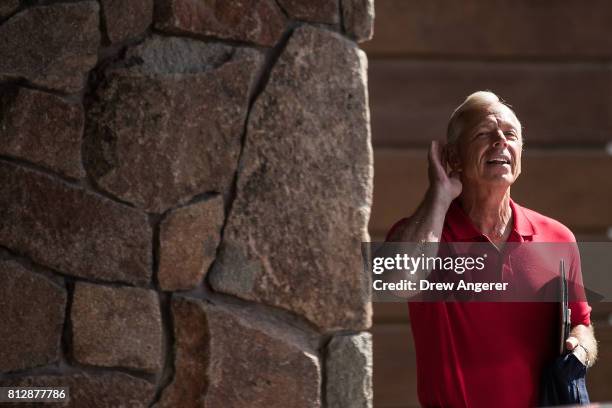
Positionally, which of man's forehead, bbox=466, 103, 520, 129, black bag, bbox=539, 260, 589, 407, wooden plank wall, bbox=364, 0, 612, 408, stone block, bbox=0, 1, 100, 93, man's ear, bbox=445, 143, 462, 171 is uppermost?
wooden plank wall, bbox=364, 0, 612, 408

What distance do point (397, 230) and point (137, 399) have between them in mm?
707

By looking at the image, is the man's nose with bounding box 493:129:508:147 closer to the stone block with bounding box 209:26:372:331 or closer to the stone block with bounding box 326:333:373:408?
the stone block with bounding box 209:26:372:331

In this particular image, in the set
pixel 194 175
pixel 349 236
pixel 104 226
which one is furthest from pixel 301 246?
pixel 104 226

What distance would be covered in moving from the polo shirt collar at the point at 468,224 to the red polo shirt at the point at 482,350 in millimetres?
186

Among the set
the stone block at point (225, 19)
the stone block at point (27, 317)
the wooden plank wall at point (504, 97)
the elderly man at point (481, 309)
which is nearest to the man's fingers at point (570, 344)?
the elderly man at point (481, 309)

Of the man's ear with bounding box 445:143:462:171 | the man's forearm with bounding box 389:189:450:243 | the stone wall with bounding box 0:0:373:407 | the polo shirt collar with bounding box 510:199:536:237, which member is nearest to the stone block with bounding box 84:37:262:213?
the stone wall with bounding box 0:0:373:407

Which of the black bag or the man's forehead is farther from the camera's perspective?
the man's forehead

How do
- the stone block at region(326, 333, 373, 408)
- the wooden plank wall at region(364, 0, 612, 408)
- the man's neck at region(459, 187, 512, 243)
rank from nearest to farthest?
the stone block at region(326, 333, 373, 408)
the man's neck at region(459, 187, 512, 243)
the wooden plank wall at region(364, 0, 612, 408)

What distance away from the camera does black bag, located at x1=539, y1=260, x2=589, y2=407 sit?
2352 millimetres

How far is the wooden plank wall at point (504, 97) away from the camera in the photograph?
3883 millimetres

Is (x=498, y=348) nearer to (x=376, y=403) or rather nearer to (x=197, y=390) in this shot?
(x=197, y=390)

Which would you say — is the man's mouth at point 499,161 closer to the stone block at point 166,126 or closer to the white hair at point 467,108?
the white hair at point 467,108

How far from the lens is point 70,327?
2395 millimetres

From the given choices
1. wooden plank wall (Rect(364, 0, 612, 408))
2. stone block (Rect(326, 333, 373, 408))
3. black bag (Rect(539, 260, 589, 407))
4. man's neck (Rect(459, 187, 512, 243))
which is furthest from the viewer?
wooden plank wall (Rect(364, 0, 612, 408))
